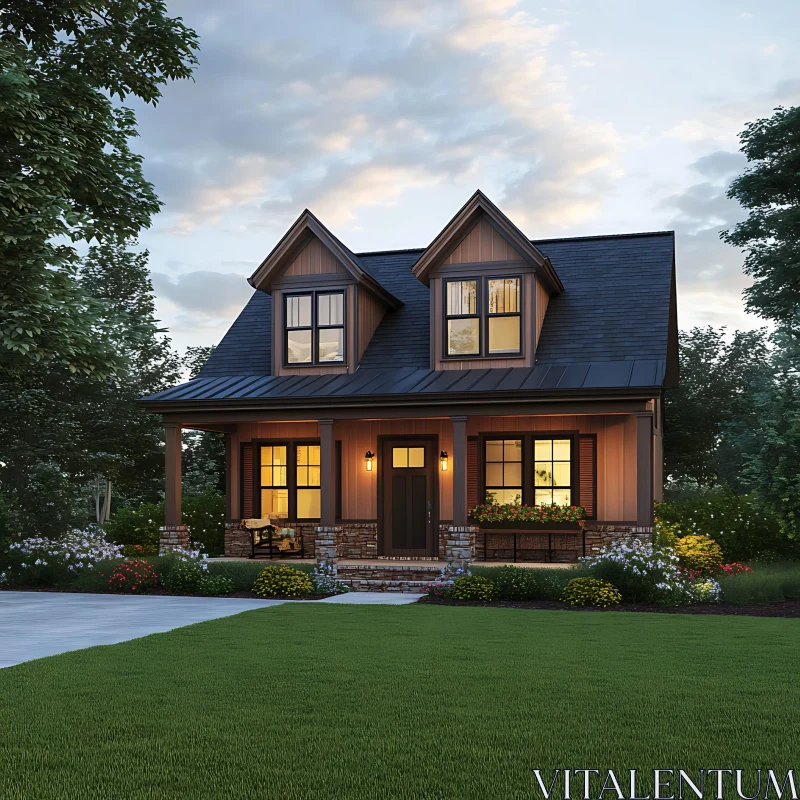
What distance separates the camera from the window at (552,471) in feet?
60.9

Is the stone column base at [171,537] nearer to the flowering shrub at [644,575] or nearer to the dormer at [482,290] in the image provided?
the dormer at [482,290]

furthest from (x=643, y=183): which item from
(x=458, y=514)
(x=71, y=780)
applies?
(x=71, y=780)

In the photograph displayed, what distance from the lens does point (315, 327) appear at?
791 inches

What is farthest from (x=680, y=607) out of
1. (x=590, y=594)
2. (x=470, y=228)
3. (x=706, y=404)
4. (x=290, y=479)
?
(x=706, y=404)

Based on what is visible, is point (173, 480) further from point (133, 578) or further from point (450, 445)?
point (450, 445)

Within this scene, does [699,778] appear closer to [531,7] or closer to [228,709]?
[228,709]

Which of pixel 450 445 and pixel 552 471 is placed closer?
pixel 552 471

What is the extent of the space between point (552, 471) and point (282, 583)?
6270mm

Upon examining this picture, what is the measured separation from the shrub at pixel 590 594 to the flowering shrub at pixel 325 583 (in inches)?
163

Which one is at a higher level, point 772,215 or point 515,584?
point 772,215

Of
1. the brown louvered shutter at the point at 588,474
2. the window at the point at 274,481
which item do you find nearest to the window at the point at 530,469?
the brown louvered shutter at the point at 588,474

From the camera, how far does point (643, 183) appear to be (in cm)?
2244

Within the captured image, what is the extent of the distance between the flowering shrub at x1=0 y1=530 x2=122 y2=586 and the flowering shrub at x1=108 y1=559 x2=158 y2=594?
0.84 m

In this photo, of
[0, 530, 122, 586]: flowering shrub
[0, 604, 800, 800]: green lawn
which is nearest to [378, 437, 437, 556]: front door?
[0, 530, 122, 586]: flowering shrub
